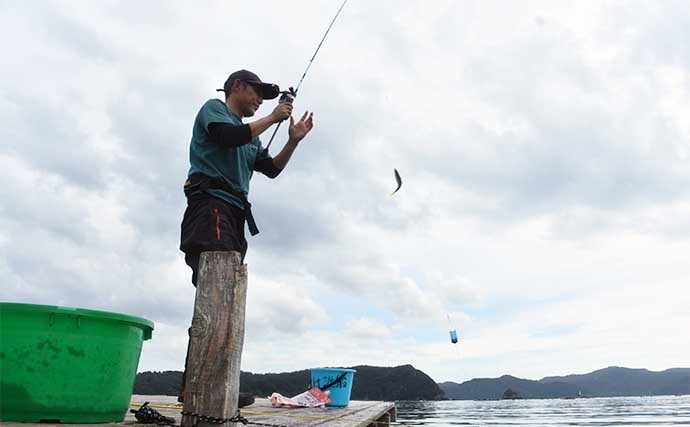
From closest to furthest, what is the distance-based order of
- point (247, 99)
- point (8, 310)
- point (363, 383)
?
point (8, 310)
point (247, 99)
point (363, 383)

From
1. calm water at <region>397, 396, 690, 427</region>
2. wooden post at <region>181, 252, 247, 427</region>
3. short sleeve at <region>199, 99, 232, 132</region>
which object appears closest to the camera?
wooden post at <region>181, 252, 247, 427</region>

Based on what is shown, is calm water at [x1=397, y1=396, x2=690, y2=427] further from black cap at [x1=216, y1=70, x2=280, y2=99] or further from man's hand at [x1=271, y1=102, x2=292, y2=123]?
man's hand at [x1=271, y1=102, x2=292, y2=123]

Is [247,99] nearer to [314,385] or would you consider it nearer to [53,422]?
[53,422]

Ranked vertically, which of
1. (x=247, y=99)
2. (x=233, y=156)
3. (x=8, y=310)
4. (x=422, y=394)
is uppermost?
(x=422, y=394)

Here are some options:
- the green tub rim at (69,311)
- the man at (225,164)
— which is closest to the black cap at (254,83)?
the man at (225,164)

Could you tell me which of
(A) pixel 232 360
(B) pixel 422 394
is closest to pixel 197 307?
(A) pixel 232 360

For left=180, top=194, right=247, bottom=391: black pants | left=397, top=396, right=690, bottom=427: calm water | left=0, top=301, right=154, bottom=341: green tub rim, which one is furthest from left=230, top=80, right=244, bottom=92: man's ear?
left=397, top=396, right=690, bottom=427: calm water

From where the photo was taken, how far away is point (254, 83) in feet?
14.6

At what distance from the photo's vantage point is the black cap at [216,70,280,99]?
4.47m

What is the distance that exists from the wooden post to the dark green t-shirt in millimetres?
903

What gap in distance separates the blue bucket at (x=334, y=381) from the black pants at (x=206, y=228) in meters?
4.87

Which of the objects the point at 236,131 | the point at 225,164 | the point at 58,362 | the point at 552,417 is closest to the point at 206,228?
the point at 225,164

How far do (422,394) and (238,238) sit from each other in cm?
19803

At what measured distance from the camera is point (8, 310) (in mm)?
2873
